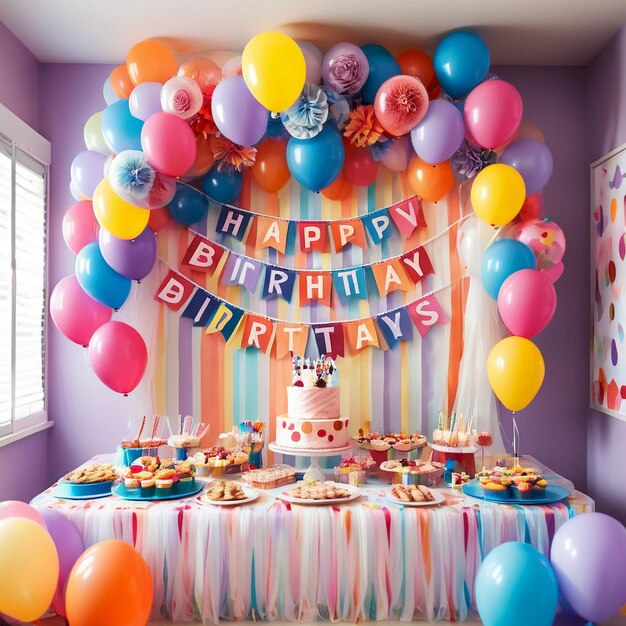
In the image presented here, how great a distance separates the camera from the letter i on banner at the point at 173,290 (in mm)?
3502

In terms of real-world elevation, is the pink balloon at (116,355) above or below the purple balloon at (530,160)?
below

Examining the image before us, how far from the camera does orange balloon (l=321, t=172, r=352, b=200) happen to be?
11.4ft

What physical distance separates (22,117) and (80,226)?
0.69m

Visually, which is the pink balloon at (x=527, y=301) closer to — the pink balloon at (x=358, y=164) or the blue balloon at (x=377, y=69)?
the pink balloon at (x=358, y=164)

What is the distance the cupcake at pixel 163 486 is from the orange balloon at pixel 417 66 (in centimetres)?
218

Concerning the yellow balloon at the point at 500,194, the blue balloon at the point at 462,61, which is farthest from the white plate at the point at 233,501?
the blue balloon at the point at 462,61

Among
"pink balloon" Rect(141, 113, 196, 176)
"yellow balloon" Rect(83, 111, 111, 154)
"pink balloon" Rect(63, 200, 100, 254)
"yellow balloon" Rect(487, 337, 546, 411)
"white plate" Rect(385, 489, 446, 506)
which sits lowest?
"white plate" Rect(385, 489, 446, 506)

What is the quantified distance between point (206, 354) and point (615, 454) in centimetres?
208

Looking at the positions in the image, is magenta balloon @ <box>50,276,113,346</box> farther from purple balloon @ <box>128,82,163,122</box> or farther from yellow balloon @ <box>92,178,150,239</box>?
purple balloon @ <box>128,82,163,122</box>

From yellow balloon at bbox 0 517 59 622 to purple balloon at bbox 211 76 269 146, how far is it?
1.78m

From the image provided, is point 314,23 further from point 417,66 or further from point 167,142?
point 167,142

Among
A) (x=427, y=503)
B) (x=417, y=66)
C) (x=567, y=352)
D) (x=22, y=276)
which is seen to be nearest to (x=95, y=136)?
(x=22, y=276)

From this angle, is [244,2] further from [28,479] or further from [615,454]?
[615,454]

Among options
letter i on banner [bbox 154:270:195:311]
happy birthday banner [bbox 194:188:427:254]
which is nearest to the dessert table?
letter i on banner [bbox 154:270:195:311]
